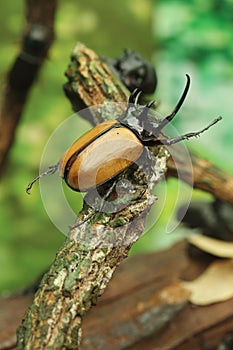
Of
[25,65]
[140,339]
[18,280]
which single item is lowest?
[18,280]

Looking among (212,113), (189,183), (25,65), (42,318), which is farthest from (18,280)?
(42,318)

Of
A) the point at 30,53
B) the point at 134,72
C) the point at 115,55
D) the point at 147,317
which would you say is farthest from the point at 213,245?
the point at 115,55

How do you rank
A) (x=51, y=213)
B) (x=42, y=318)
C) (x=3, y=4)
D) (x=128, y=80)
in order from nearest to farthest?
(x=42, y=318), (x=51, y=213), (x=128, y=80), (x=3, y=4)

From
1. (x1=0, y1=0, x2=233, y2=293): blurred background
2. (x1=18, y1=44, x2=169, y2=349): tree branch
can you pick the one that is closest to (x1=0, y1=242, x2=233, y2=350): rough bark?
(x1=18, y1=44, x2=169, y2=349): tree branch

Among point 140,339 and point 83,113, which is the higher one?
point 83,113

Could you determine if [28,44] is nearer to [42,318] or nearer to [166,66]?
[42,318]

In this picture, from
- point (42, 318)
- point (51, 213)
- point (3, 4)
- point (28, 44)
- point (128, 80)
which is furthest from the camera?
point (3, 4)
